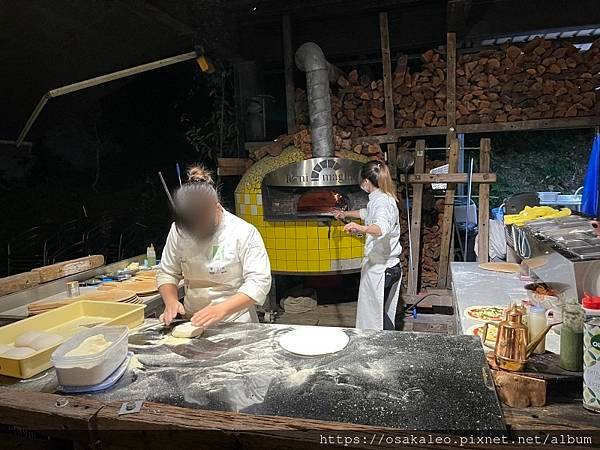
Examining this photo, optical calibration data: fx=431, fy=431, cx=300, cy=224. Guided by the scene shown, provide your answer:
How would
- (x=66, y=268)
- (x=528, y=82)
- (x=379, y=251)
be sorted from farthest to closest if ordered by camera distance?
1. (x=528, y=82)
2. (x=379, y=251)
3. (x=66, y=268)

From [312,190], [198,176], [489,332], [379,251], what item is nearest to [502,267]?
[379,251]

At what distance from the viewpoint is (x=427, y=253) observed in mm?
5926

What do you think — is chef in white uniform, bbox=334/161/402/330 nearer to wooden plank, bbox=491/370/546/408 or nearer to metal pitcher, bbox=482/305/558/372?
Result: metal pitcher, bbox=482/305/558/372

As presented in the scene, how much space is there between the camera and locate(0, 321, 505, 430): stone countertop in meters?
1.32

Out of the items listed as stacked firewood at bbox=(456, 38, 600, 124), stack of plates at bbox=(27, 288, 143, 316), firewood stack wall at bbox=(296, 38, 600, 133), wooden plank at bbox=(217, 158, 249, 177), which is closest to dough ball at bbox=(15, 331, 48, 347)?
stack of plates at bbox=(27, 288, 143, 316)

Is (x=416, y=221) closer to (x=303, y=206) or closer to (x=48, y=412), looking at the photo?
(x=303, y=206)

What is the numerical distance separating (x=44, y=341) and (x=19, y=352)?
0.12 metres

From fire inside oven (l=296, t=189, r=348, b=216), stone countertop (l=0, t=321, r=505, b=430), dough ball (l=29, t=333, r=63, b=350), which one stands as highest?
fire inside oven (l=296, t=189, r=348, b=216)

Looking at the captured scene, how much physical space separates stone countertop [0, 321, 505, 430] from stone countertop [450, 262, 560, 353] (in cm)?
70

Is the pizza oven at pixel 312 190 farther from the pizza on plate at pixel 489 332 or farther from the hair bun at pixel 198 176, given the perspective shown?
the pizza on plate at pixel 489 332

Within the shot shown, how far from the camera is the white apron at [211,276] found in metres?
2.50

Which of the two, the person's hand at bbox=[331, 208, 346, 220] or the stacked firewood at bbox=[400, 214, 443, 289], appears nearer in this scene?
the person's hand at bbox=[331, 208, 346, 220]

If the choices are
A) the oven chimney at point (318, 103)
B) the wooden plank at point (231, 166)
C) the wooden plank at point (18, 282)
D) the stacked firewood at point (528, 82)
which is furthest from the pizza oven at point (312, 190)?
the wooden plank at point (18, 282)

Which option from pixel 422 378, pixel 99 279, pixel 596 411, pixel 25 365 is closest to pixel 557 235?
Result: pixel 596 411
